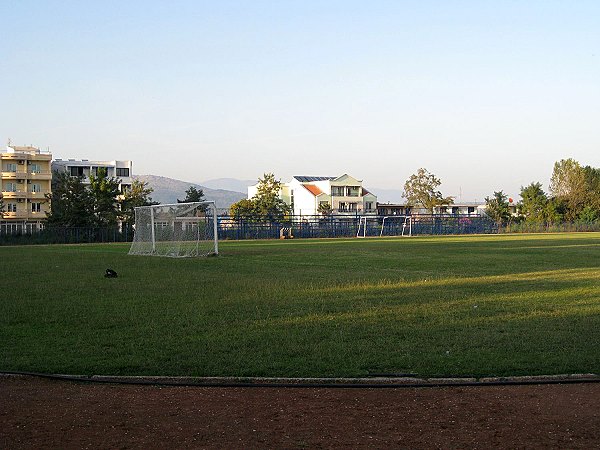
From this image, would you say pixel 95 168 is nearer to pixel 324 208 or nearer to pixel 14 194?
pixel 14 194

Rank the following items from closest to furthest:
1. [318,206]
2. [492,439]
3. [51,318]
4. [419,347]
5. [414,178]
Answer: [492,439]
[419,347]
[51,318]
[414,178]
[318,206]

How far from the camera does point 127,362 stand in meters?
8.75

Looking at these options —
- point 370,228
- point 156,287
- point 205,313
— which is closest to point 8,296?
point 156,287

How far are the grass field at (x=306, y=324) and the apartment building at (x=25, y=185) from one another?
73.6m

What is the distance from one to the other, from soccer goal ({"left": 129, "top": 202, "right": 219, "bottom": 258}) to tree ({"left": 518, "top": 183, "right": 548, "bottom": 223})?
6354cm

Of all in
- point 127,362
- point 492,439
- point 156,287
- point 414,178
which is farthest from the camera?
point 414,178

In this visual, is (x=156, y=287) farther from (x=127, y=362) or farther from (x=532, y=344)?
(x=532, y=344)

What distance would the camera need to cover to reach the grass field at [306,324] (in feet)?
28.0

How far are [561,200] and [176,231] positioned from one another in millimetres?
74142

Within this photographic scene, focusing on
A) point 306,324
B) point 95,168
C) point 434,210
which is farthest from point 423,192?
point 306,324

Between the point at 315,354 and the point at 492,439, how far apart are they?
143 inches

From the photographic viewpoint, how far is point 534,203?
94.8 meters

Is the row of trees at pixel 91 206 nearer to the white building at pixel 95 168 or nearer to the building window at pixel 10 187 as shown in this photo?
the building window at pixel 10 187

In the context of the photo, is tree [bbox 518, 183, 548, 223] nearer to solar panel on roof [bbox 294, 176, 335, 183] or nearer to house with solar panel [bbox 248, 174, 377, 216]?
house with solar panel [bbox 248, 174, 377, 216]
